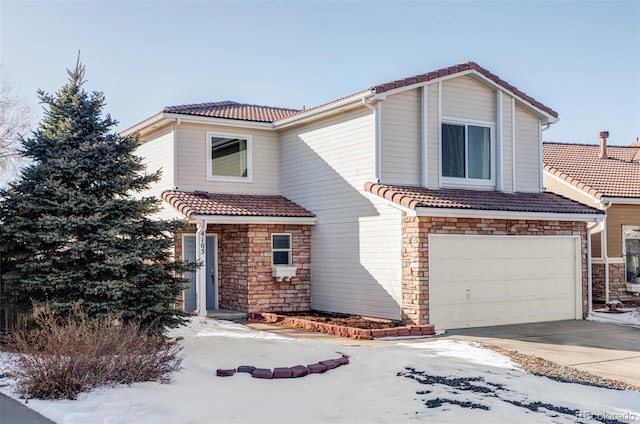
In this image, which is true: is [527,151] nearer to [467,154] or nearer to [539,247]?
[467,154]

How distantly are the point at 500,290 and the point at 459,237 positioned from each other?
1.76 meters

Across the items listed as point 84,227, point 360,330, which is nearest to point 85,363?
point 84,227

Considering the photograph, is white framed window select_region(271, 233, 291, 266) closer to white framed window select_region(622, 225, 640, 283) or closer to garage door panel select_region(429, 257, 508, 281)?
garage door panel select_region(429, 257, 508, 281)

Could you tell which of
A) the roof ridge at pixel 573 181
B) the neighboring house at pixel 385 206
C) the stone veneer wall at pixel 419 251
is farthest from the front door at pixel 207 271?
the roof ridge at pixel 573 181

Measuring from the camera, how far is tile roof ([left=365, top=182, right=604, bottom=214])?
13.7m

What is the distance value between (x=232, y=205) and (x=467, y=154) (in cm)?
605

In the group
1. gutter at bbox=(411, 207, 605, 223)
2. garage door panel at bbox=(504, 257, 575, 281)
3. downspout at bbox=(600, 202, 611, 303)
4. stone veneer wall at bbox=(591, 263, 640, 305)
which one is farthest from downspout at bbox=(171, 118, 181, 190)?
stone veneer wall at bbox=(591, 263, 640, 305)

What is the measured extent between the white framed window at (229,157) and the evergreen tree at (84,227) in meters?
5.56

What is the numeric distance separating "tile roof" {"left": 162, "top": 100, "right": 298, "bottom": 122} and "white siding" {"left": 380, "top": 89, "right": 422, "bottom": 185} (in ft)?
14.5

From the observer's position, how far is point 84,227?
1084cm

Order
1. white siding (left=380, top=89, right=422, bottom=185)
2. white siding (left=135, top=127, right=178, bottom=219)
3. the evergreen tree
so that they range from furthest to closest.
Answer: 1. white siding (left=135, top=127, right=178, bottom=219)
2. white siding (left=380, top=89, right=422, bottom=185)
3. the evergreen tree

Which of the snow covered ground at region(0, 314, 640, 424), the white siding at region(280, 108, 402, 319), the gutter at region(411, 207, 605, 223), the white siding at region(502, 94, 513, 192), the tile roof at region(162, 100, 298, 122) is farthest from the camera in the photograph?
the tile roof at region(162, 100, 298, 122)

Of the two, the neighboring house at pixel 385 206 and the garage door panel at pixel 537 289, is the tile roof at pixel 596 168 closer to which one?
the neighboring house at pixel 385 206

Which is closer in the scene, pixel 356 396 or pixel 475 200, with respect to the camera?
pixel 356 396
